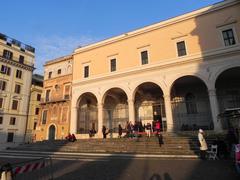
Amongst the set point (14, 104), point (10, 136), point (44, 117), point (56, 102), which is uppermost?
point (14, 104)

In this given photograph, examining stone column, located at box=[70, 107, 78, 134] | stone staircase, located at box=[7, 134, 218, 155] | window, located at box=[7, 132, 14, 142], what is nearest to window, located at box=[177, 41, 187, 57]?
stone staircase, located at box=[7, 134, 218, 155]

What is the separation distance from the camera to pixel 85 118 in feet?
83.0

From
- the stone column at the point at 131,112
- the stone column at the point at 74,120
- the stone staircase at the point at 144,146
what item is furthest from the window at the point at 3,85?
the stone column at the point at 131,112

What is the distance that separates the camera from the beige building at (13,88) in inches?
1200

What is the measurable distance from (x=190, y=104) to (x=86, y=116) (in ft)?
45.0

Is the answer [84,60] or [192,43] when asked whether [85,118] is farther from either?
[192,43]

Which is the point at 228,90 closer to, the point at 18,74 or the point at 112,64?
the point at 112,64

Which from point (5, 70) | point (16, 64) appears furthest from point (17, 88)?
point (16, 64)

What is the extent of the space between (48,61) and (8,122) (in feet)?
40.1

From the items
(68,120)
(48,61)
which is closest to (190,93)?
(68,120)

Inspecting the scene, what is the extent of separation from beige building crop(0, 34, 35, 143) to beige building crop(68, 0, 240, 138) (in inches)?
544

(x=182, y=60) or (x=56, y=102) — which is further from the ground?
(x=182, y=60)

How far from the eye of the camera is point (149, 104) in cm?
2323

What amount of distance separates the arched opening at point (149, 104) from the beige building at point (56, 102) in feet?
34.0
